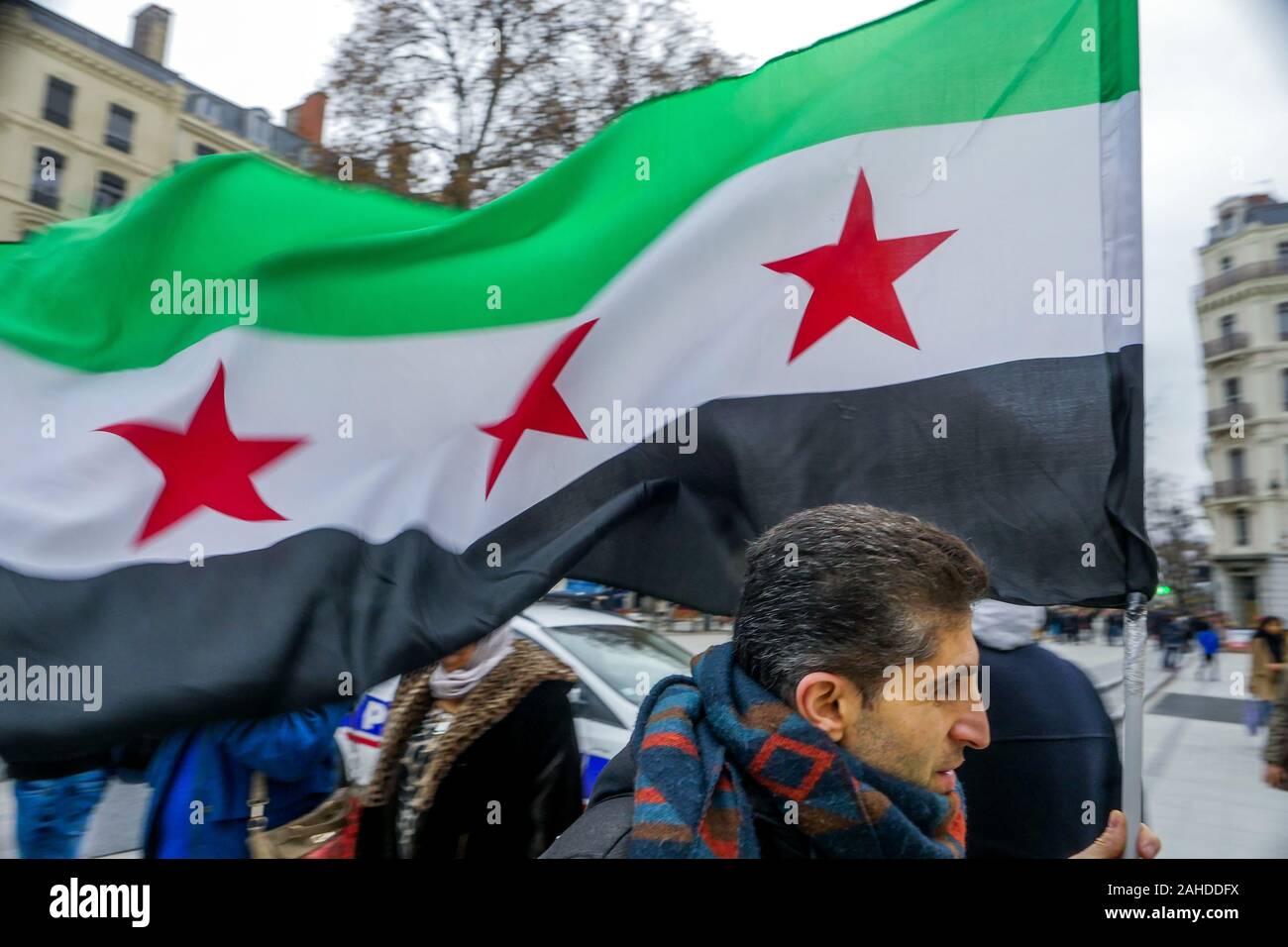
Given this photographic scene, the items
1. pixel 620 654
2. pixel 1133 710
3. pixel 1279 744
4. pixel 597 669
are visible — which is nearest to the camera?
pixel 1133 710

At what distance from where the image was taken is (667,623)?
3.39 m

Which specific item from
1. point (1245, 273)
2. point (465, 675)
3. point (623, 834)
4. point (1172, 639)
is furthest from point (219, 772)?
point (1245, 273)

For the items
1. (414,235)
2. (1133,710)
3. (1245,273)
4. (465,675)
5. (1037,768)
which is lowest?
(1037,768)

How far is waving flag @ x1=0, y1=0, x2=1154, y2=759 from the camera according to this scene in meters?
2.31

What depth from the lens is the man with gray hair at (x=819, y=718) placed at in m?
1.51

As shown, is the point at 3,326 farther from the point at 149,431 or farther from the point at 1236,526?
the point at 1236,526

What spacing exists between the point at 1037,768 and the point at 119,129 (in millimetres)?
31694

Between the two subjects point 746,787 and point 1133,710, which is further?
point 1133,710

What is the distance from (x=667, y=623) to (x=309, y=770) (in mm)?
1189

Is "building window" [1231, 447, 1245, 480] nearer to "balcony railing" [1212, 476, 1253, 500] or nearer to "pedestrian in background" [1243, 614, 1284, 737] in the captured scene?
"balcony railing" [1212, 476, 1253, 500]

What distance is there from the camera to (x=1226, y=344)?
8.20 ft

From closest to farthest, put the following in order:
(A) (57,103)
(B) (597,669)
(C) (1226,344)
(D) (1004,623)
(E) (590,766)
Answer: (C) (1226,344) → (D) (1004,623) → (E) (590,766) → (B) (597,669) → (A) (57,103)

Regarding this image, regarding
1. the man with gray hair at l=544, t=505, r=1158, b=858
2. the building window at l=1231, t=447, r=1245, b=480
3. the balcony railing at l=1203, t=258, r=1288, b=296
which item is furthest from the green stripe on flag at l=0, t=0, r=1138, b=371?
the man with gray hair at l=544, t=505, r=1158, b=858

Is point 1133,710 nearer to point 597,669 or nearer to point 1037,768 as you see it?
point 1037,768
